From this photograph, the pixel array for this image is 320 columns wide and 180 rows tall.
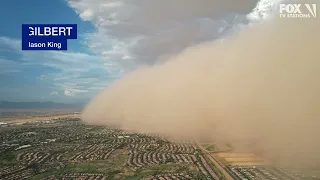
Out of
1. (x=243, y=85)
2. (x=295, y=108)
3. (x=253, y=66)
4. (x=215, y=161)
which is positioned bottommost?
(x=215, y=161)

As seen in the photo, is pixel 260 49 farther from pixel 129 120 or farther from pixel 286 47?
pixel 129 120

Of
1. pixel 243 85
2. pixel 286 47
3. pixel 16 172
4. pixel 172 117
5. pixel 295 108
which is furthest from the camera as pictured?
pixel 172 117

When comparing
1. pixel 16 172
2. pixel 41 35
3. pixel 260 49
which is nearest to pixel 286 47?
pixel 260 49

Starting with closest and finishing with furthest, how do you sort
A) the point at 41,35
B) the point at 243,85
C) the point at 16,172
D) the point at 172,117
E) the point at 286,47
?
the point at 16,172 < the point at 41,35 < the point at 286,47 < the point at 243,85 < the point at 172,117

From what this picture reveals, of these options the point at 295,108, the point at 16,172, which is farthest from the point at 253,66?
the point at 16,172

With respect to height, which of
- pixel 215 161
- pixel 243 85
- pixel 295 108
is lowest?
pixel 215 161

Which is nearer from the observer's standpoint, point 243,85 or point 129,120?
point 243,85

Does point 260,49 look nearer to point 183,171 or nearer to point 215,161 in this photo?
point 215,161

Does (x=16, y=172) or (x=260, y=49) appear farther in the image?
(x=260, y=49)

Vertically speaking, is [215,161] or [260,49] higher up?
[260,49]
